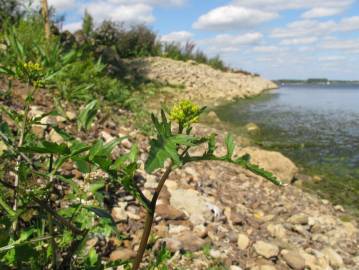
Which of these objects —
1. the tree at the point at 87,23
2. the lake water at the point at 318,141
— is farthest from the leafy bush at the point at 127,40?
the lake water at the point at 318,141

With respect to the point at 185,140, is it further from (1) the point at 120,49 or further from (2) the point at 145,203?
(1) the point at 120,49

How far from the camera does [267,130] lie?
442 inches

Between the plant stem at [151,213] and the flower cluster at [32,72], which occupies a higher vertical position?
the flower cluster at [32,72]

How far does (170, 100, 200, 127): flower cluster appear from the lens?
141 cm

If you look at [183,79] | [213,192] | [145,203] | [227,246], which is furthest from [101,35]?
[145,203]

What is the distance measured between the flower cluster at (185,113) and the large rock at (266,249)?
2300 millimetres

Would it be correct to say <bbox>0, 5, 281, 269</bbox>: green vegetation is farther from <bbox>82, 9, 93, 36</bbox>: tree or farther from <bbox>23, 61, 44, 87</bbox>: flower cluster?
<bbox>82, 9, 93, 36</bbox>: tree

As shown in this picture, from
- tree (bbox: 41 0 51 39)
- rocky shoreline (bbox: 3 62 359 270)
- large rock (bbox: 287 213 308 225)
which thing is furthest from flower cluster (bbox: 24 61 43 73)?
tree (bbox: 41 0 51 39)

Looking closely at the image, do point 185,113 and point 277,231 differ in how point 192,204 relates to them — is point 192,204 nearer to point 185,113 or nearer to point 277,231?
point 277,231

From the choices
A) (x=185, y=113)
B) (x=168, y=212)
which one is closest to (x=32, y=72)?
(x=185, y=113)

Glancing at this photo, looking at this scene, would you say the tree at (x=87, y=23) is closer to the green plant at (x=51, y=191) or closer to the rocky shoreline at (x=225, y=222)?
the rocky shoreline at (x=225, y=222)

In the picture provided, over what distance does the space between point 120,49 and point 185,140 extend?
19.6 meters

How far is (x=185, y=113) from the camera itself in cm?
143

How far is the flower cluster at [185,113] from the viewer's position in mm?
1411
